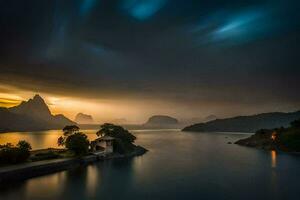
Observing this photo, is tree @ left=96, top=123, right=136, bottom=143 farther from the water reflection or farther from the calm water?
the water reflection

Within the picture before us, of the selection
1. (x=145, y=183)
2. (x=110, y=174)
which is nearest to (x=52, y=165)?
(x=110, y=174)

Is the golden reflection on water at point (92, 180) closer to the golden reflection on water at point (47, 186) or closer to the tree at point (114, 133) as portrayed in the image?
the golden reflection on water at point (47, 186)

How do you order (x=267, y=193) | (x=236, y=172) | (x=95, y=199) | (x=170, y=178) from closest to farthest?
1. (x=95, y=199)
2. (x=267, y=193)
3. (x=170, y=178)
4. (x=236, y=172)

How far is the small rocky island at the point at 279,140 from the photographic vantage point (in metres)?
92.9

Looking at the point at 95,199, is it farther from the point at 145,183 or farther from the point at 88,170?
the point at 88,170

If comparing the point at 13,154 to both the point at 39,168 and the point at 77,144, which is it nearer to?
the point at 39,168

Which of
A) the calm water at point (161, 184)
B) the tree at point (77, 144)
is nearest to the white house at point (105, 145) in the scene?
the tree at point (77, 144)

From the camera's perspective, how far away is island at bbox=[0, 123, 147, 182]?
40.0 metres

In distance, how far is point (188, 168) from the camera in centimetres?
5506

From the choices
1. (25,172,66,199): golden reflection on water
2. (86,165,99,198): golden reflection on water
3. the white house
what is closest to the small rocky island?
the white house

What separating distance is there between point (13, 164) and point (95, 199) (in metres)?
19.2

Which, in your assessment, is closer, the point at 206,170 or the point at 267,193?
the point at 267,193

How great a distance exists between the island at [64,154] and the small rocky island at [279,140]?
5405 cm

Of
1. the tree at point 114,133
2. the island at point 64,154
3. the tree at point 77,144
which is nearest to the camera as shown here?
the island at point 64,154
